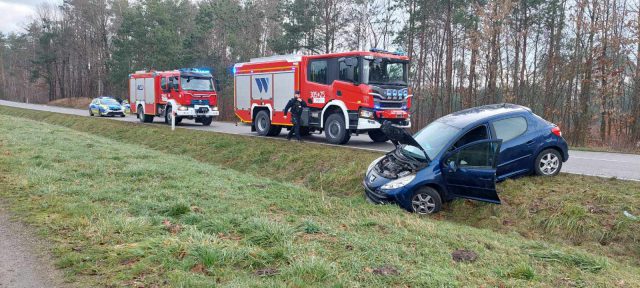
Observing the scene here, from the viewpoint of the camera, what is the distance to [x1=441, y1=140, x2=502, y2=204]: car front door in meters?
7.76

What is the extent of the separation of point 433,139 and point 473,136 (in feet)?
2.36

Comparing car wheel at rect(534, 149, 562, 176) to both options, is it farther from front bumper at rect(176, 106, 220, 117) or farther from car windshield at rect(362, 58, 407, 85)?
front bumper at rect(176, 106, 220, 117)

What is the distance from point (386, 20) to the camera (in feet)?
121

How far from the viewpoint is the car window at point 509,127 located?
8.58 meters

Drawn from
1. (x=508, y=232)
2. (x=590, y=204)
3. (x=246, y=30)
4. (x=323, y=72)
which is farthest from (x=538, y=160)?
(x=246, y=30)

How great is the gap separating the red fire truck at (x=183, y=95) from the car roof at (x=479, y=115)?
16878mm

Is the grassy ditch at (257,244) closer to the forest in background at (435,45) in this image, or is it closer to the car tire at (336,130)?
the car tire at (336,130)

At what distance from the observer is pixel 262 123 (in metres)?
18.1

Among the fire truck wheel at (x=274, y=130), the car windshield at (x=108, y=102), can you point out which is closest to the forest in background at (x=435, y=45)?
the car windshield at (x=108, y=102)

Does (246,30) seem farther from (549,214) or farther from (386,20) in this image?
(549,214)

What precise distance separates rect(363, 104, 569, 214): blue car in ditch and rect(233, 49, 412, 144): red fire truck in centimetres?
454

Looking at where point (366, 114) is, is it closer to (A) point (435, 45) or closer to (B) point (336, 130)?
(B) point (336, 130)

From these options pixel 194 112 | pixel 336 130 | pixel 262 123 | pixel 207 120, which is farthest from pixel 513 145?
pixel 207 120

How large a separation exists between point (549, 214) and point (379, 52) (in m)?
7.67
